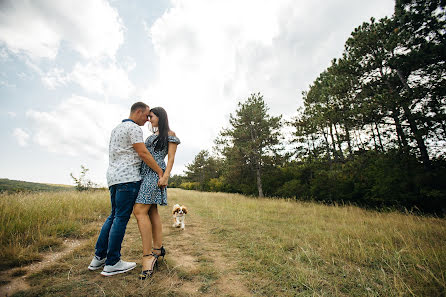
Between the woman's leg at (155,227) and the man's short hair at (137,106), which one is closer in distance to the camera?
the woman's leg at (155,227)

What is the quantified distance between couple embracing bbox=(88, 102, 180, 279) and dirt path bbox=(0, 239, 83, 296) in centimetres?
57

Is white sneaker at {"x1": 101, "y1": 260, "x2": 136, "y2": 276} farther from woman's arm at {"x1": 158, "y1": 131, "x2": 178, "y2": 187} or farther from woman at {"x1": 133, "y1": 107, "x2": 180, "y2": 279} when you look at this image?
woman's arm at {"x1": 158, "y1": 131, "x2": 178, "y2": 187}

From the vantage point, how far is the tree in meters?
15.5

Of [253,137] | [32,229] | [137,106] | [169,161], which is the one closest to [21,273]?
[32,229]

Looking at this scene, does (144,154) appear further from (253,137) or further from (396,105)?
(253,137)

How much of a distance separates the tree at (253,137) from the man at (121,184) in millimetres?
13169

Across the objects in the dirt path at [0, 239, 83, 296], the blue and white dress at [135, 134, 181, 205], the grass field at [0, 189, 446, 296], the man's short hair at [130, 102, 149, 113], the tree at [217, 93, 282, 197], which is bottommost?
the grass field at [0, 189, 446, 296]

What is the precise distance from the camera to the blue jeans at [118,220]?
196 cm

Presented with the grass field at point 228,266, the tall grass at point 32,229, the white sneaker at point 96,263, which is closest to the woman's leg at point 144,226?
the grass field at point 228,266

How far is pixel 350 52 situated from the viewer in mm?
8492

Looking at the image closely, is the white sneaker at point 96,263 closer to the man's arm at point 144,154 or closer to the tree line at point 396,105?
the man's arm at point 144,154

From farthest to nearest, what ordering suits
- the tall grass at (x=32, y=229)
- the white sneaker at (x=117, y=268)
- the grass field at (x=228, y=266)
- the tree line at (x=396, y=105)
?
the tree line at (x=396, y=105) < the tall grass at (x=32, y=229) < the white sneaker at (x=117, y=268) < the grass field at (x=228, y=266)

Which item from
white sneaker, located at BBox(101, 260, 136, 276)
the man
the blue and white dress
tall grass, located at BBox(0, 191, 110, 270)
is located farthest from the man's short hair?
tall grass, located at BBox(0, 191, 110, 270)

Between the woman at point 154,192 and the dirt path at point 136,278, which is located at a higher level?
the woman at point 154,192
